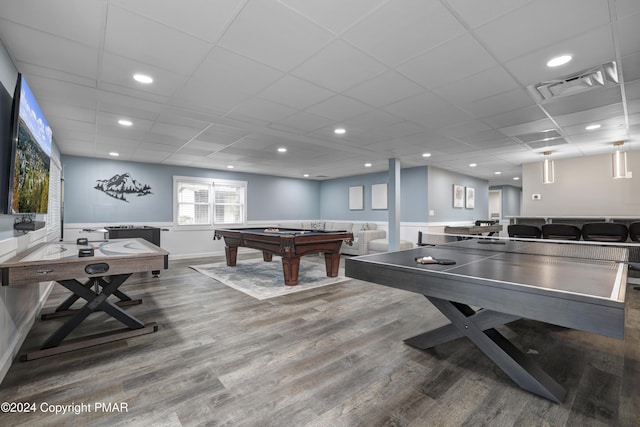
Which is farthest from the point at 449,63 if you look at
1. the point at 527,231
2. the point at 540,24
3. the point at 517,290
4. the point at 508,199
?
the point at 508,199

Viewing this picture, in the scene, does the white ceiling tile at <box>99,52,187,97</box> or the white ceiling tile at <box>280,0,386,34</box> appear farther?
the white ceiling tile at <box>99,52,187,97</box>

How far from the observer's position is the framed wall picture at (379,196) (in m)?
8.80

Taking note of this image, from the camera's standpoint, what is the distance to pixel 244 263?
677 centimetres

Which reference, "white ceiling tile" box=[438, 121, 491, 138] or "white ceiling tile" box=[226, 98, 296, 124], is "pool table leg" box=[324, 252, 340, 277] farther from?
"white ceiling tile" box=[438, 121, 491, 138]

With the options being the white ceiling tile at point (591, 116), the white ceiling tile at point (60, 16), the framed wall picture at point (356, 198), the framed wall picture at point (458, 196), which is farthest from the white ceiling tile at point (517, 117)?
the framed wall picture at point (356, 198)

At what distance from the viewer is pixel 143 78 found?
2.83 meters

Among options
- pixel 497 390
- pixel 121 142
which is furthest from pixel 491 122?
pixel 121 142

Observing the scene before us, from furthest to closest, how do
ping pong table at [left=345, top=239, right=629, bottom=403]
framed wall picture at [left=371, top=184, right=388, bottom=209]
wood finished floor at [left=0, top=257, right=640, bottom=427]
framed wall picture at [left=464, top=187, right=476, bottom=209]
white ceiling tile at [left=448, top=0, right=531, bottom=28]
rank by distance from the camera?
framed wall picture at [left=464, top=187, right=476, bottom=209]
framed wall picture at [left=371, top=184, right=388, bottom=209]
white ceiling tile at [left=448, top=0, right=531, bottom=28]
wood finished floor at [left=0, top=257, right=640, bottom=427]
ping pong table at [left=345, top=239, right=629, bottom=403]

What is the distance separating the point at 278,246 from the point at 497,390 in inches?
132

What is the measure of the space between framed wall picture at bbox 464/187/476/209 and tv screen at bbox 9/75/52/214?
9909mm

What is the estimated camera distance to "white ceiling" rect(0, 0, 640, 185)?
1.93 metres

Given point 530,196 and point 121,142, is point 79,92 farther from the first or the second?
point 530,196

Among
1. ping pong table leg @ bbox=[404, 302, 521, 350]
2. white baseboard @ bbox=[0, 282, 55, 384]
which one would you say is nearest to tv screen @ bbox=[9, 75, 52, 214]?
white baseboard @ bbox=[0, 282, 55, 384]

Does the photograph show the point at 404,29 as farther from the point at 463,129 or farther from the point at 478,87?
the point at 463,129
